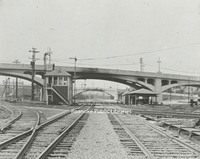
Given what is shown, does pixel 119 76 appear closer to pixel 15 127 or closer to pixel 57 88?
pixel 57 88

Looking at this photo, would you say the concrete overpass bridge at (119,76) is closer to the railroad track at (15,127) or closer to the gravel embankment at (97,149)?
the railroad track at (15,127)

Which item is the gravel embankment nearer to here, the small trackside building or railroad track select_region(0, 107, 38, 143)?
railroad track select_region(0, 107, 38, 143)

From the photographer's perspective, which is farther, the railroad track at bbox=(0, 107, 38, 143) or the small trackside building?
the small trackside building

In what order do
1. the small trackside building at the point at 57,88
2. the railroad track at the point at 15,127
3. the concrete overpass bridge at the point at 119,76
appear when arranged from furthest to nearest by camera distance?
the concrete overpass bridge at the point at 119,76 < the small trackside building at the point at 57,88 < the railroad track at the point at 15,127

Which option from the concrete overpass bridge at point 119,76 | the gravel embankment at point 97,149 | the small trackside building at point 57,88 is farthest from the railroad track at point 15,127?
the concrete overpass bridge at point 119,76

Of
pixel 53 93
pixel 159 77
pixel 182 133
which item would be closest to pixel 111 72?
pixel 159 77

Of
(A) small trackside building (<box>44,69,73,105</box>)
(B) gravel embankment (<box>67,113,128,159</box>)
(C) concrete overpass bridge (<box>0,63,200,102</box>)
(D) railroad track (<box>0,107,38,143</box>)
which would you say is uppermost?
(C) concrete overpass bridge (<box>0,63,200,102</box>)

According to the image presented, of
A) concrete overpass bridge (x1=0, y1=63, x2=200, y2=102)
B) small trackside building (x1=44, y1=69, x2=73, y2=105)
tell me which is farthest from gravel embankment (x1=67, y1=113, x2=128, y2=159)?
concrete overpass bridge (x1=0, y1=63, x2=200, y2=102)
